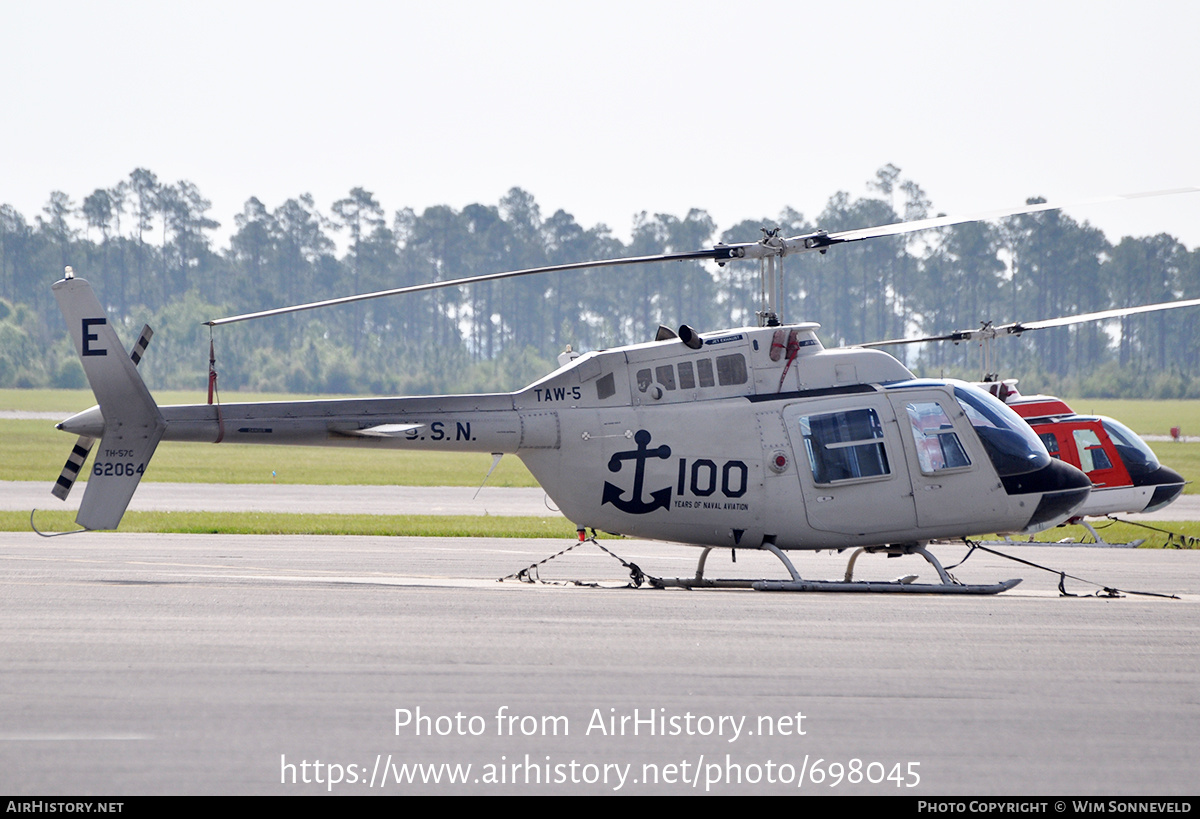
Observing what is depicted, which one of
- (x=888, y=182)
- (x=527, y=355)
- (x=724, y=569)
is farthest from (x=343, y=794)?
(x=888, y=182)

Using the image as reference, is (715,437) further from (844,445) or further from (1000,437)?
(1000,437)

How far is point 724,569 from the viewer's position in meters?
Answer: 16.2

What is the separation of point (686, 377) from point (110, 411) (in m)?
6.58

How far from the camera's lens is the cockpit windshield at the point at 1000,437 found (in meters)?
13.2

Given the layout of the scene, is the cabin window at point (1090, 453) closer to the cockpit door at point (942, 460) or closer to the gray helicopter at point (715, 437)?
the gray helicopter at point (715, 437)

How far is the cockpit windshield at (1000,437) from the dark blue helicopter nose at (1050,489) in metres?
0.08

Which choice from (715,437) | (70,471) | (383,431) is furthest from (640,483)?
(70,471)

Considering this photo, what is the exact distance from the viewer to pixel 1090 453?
2020cm

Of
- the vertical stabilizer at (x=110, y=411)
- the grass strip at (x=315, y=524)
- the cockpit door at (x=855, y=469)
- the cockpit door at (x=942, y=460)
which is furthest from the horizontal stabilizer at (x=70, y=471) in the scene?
the cockpit door at (x=942, y=460)

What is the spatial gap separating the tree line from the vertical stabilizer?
112434mm

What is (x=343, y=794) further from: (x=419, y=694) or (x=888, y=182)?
(x=888, y=182)

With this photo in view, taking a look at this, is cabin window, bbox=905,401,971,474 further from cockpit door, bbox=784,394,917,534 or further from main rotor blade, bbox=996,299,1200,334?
main rotor blade, bbox=996,299,1200,334

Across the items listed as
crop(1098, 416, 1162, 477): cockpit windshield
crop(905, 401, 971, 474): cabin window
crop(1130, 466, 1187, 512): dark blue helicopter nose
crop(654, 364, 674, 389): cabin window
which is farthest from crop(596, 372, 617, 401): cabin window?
crop(1130, 466, 1187, 512): dark blue helicopter nose

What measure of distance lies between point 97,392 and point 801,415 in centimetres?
794
